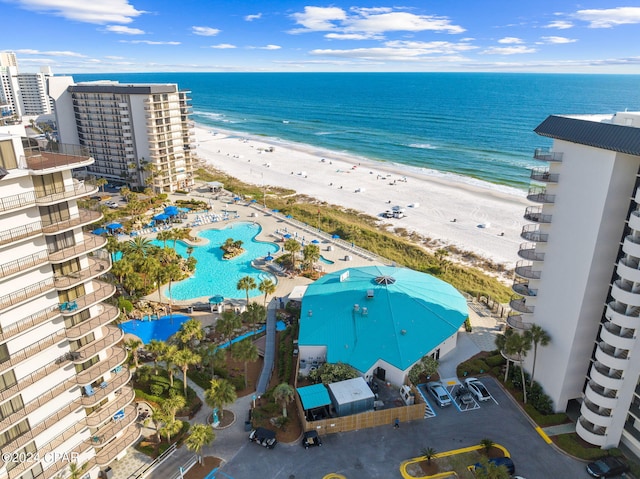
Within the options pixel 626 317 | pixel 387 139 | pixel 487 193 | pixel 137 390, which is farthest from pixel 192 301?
pixel 387 139

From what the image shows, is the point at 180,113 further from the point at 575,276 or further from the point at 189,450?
the point at 575,276

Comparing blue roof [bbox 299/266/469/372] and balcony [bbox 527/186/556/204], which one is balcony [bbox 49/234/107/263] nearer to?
blue roof [bbox 299/266/469/372]

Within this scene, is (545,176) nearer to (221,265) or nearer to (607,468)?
(607,468)

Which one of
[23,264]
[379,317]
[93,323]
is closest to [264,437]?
[93,323]

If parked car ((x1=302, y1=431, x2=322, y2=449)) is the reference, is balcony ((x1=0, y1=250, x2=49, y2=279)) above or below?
above

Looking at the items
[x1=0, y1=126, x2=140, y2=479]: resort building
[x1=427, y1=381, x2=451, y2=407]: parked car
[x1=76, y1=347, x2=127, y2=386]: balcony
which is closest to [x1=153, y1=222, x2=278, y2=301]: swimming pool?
[x1=76, y1=347, x2=127, y2=386]: balcony

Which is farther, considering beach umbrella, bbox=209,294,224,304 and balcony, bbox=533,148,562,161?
beach umbrella, bbox=209,294,224,304

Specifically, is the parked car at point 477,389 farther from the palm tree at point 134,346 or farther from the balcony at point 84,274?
the balcony at point 84,274
